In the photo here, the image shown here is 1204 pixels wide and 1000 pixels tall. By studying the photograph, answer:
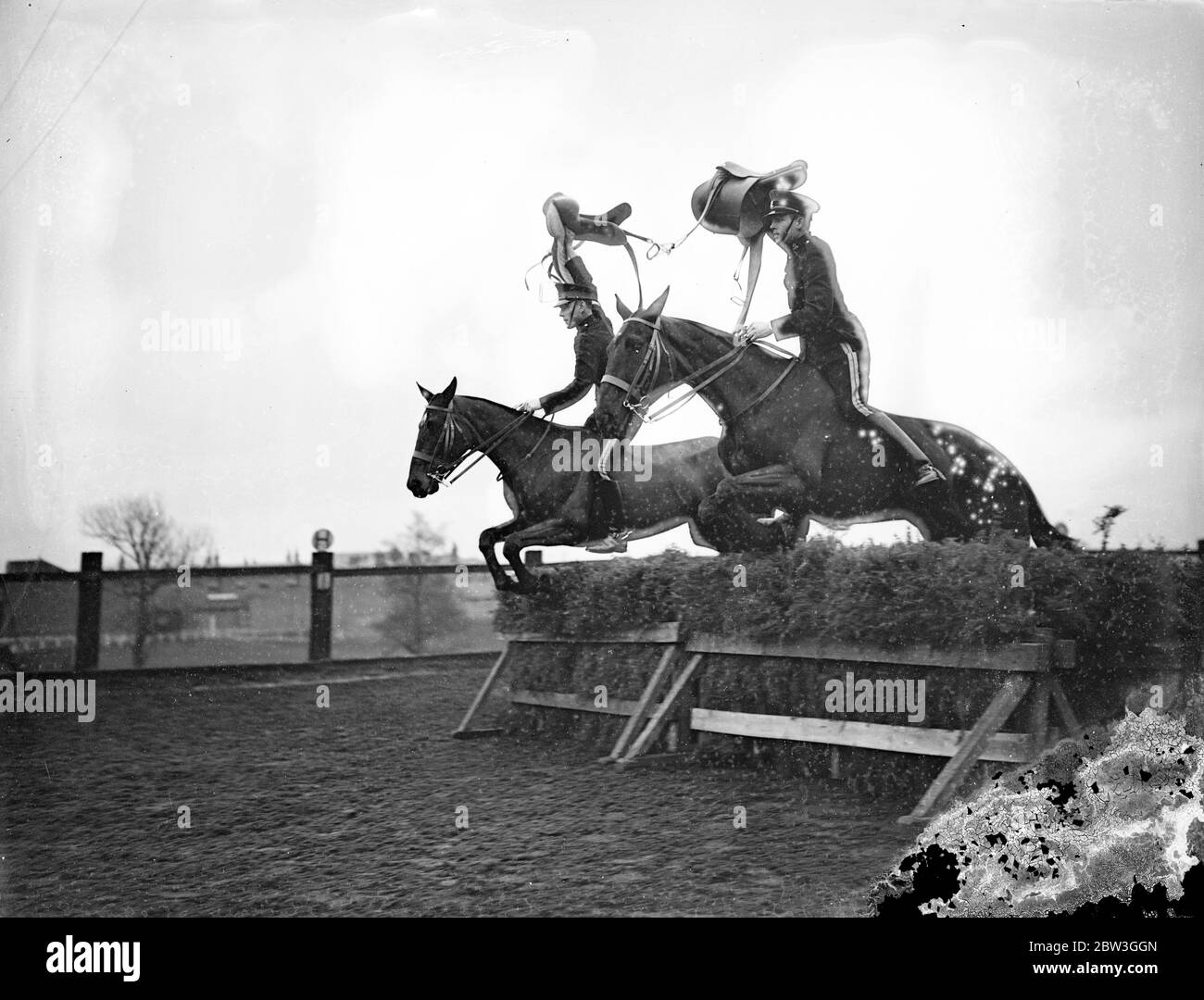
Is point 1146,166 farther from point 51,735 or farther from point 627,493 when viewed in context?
point 51,735

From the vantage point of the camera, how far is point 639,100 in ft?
12.0

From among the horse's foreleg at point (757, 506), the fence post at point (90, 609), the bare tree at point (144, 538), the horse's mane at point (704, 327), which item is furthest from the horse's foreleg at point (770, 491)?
the fence post at point (90, 609)

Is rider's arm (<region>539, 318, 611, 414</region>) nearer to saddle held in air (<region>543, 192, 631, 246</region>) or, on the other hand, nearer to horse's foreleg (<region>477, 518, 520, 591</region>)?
saddle held in air (<region>543, 192, 631, 246</region>)

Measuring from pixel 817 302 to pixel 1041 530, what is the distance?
119cm

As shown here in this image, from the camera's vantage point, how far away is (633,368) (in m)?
3.71

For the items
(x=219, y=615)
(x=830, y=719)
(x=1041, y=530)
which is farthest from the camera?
(x=219, y=615)

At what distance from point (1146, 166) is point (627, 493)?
2387 millimetres

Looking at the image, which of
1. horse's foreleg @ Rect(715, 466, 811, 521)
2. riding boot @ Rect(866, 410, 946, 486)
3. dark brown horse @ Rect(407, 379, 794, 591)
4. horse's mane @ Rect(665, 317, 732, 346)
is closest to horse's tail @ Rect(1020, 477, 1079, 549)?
riding boot @ Rect(866, 410, 946, 486)

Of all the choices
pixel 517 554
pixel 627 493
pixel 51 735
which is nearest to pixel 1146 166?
pixel 627 493

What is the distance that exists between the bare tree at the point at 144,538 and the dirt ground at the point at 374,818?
35 centimetres

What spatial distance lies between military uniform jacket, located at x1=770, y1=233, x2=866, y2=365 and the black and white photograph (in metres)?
0.01

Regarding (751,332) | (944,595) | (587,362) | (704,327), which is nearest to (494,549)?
(587,362)

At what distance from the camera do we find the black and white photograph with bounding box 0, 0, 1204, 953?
3.50 m

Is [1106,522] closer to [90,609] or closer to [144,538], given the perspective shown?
[144,538]
